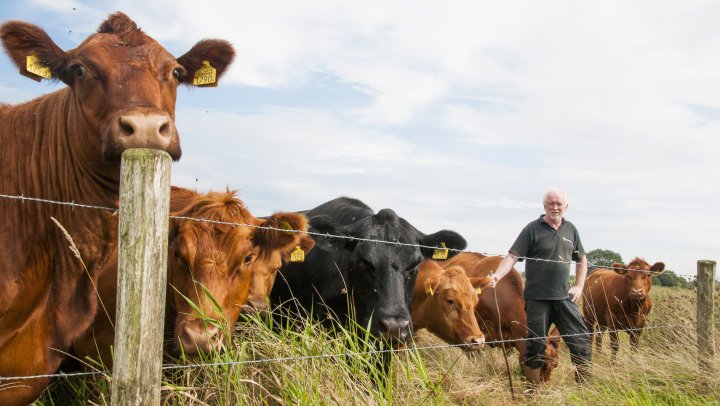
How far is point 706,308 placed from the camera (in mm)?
7438

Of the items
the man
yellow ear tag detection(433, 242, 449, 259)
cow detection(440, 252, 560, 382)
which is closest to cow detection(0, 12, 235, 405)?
yellow ear tag detection(433, 242, 449, 259)

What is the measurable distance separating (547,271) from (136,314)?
5929 millimetres

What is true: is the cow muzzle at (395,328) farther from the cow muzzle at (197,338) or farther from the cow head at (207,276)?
the cow muzzle at (197,338)

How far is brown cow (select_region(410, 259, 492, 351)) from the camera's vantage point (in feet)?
28.8

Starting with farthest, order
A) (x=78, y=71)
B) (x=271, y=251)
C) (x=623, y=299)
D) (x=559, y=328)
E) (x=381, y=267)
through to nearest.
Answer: (x=623, y=299)
(x=559, y=328)
(x=381, y=267)
(x=271, y=251)
(x=78, y=71)

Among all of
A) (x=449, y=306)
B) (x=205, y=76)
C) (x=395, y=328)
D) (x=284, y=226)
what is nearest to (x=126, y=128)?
(x=205, y=76)

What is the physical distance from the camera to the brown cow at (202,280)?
14.0ft

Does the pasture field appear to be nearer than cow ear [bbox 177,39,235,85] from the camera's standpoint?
Yes

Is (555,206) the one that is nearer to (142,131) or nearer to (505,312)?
(505,312)

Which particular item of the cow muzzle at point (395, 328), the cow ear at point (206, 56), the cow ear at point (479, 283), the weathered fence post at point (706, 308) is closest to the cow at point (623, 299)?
the cow ear at point (479, 283)

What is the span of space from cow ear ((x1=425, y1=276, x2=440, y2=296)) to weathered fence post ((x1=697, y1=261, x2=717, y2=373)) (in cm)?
316

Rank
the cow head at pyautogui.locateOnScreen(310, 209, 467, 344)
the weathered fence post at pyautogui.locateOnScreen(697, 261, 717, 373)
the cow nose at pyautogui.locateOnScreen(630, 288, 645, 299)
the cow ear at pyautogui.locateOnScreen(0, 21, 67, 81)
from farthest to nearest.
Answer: the cow nose at pyautogui.locateOnScreen(630, 288, 645, 299) < the weathered fence post at pyautogui.locateOnScreen(697, 261, 717, 373) < the cow head at pyautogui.locateOnScreen(310, 209, 467, 344) < the cow ear at pyautogui.locateOnScreen(0, 21, 67, 81)

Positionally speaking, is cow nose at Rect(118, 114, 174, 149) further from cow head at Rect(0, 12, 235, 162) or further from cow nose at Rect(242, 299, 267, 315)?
cow nose at Rect(242, 299, 267, 315)

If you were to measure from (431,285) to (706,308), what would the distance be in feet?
10.8
